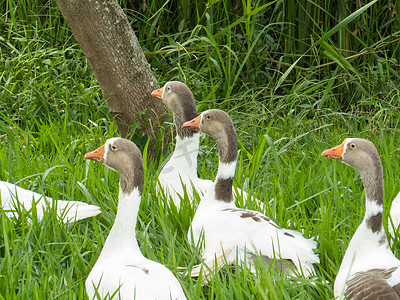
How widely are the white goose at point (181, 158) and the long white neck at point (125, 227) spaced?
70 centimetres

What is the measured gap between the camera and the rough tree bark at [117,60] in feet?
15.0

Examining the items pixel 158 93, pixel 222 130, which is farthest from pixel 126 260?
pixel 158 93

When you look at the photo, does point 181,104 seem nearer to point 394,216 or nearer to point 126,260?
point 394,216

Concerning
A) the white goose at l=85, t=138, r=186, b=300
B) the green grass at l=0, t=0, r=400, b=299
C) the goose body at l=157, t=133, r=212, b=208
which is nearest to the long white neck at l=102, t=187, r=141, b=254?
the white goose at l=85, t=138, r=186, b=300

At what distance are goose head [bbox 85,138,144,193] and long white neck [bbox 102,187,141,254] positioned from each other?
0.04 metres

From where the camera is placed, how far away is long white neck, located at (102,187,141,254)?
9.57 ft

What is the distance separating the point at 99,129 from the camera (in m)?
4.96

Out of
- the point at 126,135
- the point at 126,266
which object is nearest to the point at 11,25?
the point at 126,135

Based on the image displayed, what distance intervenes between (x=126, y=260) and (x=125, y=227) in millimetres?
174

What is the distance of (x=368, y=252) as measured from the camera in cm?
288

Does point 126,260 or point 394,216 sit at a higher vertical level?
point 126,260

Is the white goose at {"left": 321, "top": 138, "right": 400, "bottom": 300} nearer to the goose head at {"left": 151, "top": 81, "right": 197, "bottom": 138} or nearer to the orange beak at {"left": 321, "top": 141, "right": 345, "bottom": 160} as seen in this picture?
the orange beak at {"left": 321, "top": 141, "right": 345, "bottom": 160}

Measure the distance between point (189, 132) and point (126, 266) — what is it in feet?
5.48

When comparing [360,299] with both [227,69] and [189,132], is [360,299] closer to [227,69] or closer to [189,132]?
[189,132]
